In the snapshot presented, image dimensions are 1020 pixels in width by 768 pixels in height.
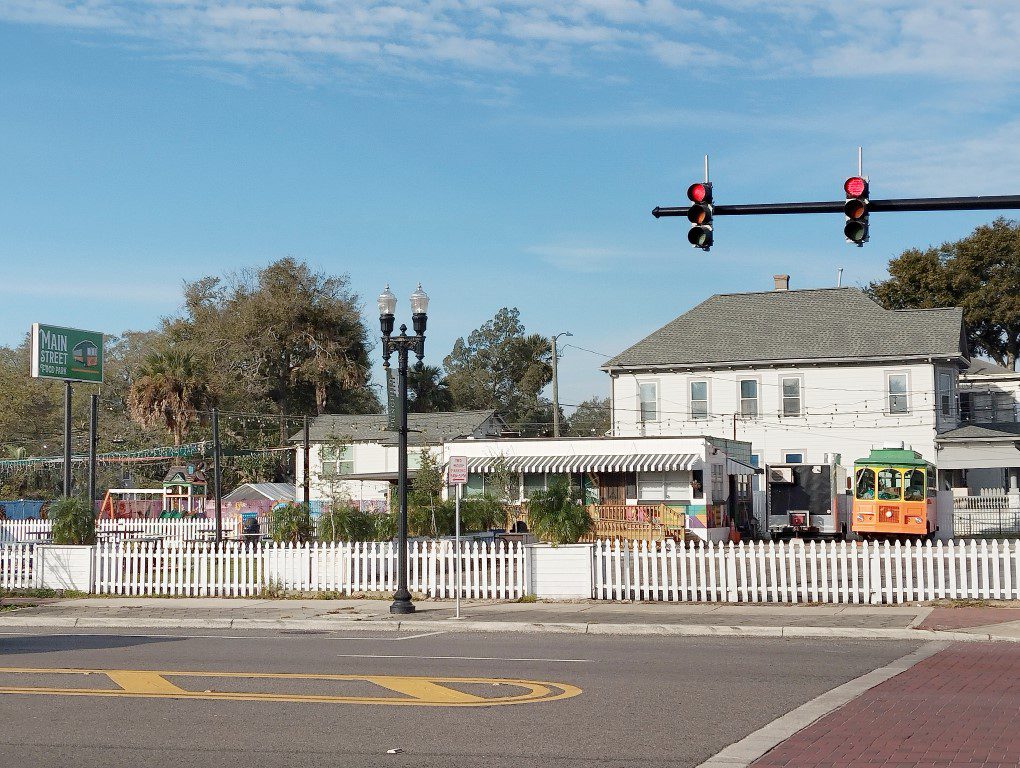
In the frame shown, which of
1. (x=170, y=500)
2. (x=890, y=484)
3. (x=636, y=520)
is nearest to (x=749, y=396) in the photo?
(x=890, y=484)

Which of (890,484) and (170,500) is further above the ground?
(890,484)

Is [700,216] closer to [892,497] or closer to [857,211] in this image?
[857,211]

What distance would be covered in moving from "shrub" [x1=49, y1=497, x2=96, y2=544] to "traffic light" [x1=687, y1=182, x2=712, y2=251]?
53.4ft

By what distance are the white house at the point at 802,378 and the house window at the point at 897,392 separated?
0.13 feet

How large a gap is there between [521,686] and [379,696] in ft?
5.00

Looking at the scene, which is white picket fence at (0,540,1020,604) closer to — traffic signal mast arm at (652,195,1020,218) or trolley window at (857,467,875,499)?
traffic signal mast arm at (652,195,1020,218)

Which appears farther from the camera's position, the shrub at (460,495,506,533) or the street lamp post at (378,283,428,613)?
the shrub at (460,495,506,533)

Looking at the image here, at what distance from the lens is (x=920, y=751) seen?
8.57m

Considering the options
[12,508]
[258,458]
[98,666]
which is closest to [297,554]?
[98,666]

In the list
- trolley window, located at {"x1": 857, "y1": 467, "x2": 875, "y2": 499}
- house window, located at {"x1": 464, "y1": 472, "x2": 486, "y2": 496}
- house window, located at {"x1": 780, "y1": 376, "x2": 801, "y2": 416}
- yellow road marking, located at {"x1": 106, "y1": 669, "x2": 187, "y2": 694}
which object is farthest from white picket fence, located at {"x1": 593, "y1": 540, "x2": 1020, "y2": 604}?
house window, located at {"x1": 780, "y1": 376, "x2": 801, "y2": 416}

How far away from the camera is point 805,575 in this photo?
2064cm

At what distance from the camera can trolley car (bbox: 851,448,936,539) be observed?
3778 cm

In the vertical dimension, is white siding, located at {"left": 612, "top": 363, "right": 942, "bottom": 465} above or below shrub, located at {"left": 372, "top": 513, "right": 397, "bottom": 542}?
above

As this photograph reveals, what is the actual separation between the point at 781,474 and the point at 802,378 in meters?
5.49
